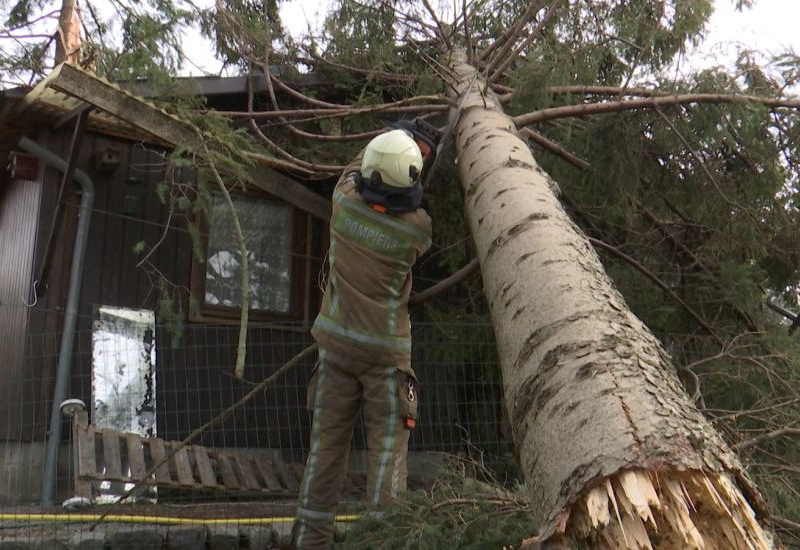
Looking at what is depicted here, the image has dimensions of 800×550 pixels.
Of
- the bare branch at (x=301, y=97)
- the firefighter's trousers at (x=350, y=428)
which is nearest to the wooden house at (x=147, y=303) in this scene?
the bare branch at (x=301, y=97)

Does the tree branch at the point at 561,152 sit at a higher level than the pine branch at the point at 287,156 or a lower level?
lower

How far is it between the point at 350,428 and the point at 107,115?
3641mm

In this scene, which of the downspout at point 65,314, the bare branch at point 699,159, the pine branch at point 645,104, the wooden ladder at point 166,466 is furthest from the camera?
the downspout at point 65,314

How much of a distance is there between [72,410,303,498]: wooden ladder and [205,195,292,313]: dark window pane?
1630mm

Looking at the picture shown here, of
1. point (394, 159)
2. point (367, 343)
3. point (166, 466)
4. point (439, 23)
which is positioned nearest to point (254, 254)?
point (166, 466)

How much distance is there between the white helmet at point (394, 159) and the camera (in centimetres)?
462

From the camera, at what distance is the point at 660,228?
8.01 m

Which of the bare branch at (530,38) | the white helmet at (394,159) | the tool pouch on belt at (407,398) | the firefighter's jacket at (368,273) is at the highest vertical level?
the bare branch at (530,38)

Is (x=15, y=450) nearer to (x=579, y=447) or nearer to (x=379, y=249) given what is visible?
(x=379, y=249)

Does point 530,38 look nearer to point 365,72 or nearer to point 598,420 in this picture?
point 365,72

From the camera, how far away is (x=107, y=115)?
7.24 metres

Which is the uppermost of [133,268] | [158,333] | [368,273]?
[133,268]

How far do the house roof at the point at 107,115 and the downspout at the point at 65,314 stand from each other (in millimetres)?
279

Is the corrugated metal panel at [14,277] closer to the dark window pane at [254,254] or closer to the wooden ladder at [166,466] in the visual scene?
the wooden ladder at [166,466]
